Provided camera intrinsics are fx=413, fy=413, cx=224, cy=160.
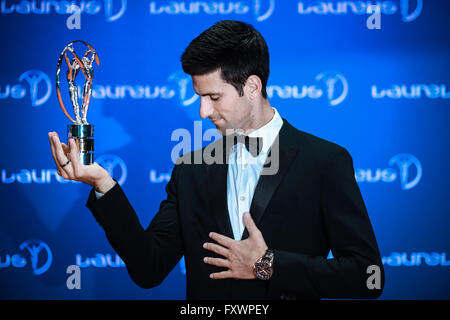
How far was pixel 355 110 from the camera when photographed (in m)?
3.14

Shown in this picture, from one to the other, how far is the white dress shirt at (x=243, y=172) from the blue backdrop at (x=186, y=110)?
1.43 m

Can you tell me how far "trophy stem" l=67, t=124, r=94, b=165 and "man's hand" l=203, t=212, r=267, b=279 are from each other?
498mm

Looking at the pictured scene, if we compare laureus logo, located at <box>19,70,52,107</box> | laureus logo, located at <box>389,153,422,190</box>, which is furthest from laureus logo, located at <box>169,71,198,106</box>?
laureus logo, located at <box>389,153,422,190</box>

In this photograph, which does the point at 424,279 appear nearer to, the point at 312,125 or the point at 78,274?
the point at 312,125

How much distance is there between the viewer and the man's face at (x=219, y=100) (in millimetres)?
1628

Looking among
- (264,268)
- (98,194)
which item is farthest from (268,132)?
(98,194)

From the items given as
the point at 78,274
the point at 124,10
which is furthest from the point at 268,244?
the point at 124,10

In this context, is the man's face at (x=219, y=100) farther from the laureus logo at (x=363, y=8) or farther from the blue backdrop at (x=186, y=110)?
the laureus logo at (x=363, y=8)

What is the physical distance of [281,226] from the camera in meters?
1.54

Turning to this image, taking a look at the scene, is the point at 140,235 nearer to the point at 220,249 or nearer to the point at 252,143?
the point at 220,249

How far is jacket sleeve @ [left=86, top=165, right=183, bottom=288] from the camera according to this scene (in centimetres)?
141

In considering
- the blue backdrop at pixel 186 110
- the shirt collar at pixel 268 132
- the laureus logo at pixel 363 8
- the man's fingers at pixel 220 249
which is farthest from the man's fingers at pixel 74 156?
the laureus logo at pixel 363 8

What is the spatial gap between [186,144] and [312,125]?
971 millimetres

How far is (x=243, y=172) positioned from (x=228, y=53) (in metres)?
0.48
